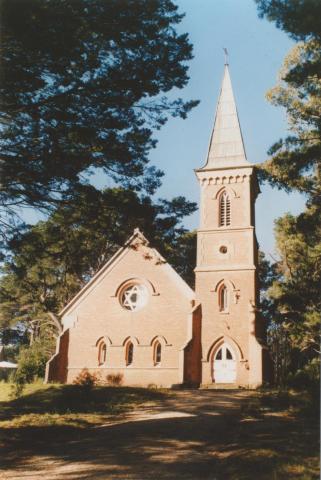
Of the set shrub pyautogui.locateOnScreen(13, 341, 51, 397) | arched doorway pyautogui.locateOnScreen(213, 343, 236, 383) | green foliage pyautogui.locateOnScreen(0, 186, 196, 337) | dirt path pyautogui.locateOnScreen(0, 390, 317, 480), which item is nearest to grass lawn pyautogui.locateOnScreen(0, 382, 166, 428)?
dirt path pyautogui.locateOnScreen(0, 390, 317, 480)

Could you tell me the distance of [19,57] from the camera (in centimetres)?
871

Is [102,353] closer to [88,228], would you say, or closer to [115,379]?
[115,379]

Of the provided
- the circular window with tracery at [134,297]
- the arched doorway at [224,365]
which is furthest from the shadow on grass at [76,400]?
the circular window with tracery at [134,297]

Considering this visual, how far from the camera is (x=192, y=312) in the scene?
26484 mm

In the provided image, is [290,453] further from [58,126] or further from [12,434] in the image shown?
[58,126]

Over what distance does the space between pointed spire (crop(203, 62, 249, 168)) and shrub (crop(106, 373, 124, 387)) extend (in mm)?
14762

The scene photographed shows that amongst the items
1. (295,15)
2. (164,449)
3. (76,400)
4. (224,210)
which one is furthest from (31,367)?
(295,15)

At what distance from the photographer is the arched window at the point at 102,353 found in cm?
2809

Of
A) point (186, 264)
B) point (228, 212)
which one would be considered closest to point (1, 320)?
point (186, 264)

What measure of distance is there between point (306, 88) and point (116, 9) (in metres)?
7.50

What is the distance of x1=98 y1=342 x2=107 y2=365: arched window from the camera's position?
2809 centimetres

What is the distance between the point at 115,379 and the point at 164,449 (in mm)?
18532

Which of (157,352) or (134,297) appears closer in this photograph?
(157,352)

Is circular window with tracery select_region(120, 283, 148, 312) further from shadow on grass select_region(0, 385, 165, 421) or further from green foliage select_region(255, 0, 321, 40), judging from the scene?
green foliage select_region(255, 0, 321, 40)
